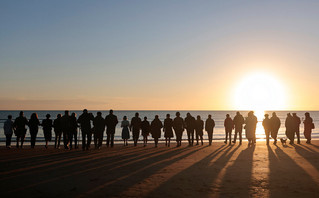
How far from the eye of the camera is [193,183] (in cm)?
668

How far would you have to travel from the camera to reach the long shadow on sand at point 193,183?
5.80 meters

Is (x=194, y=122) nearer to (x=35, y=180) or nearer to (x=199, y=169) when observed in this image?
(x=199, y=169)

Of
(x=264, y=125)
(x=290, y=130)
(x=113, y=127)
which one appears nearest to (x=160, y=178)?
(x=113, y=127)

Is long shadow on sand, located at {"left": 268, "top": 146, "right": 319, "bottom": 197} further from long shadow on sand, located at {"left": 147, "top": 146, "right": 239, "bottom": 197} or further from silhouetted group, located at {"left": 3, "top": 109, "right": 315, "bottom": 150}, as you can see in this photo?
silhouetted group, located at {"left": 3, "top": 109, "right": 315, "bottom": 150}

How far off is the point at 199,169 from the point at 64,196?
411 centimetres

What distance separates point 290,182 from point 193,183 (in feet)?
7.24

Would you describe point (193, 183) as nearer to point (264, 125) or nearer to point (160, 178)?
point (160, 178)

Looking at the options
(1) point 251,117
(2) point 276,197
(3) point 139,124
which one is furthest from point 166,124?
(2) point 276,197

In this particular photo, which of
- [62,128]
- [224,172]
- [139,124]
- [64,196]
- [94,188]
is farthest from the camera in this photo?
[139,124]

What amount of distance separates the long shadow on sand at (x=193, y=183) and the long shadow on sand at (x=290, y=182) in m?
1.28

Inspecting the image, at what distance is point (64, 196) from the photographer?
5.57 meters

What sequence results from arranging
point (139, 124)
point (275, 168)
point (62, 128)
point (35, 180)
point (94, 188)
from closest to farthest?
point (94, 188) < point (35, 180) < point (275, 168) < point (62, 128) < point (139, 124)

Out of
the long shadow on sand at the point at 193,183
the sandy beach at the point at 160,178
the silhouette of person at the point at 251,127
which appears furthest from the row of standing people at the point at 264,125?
the long shadow on sand at the point at 193,183

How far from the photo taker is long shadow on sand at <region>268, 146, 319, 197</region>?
5.86 meters
